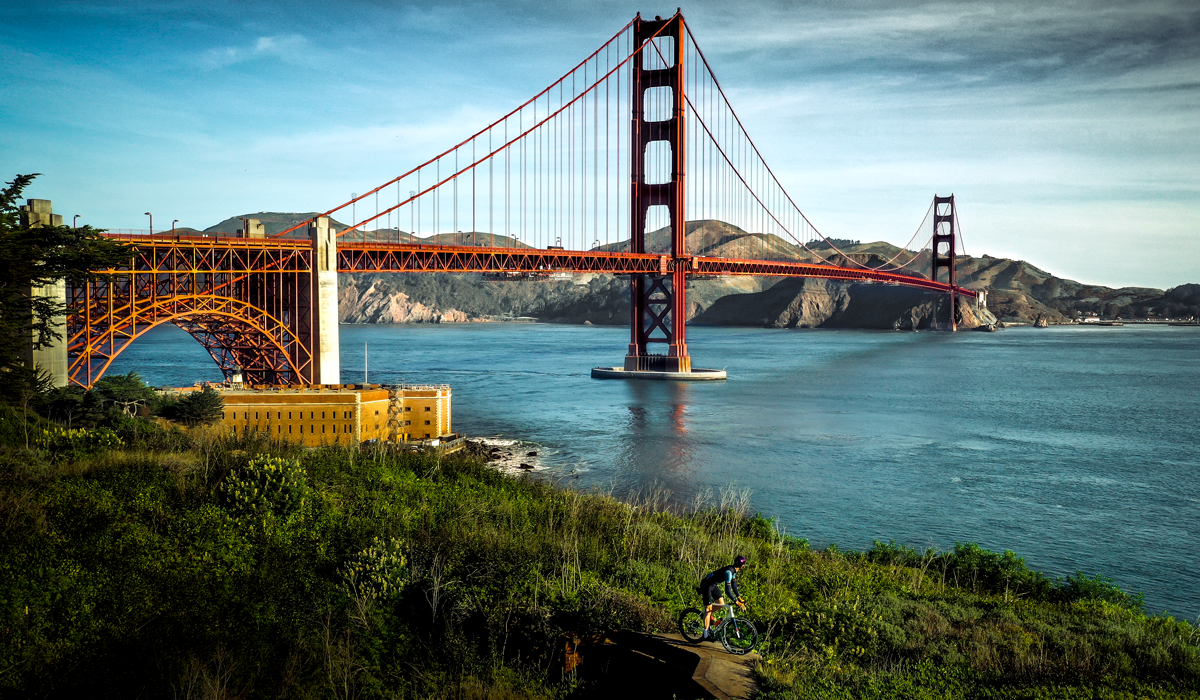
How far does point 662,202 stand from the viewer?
232 ft

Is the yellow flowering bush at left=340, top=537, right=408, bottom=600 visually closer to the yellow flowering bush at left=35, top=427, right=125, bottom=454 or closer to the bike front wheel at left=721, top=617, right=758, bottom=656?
the bike front wheel at left=721, top=617, right=758, bottom=656

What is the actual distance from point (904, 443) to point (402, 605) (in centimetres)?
3588

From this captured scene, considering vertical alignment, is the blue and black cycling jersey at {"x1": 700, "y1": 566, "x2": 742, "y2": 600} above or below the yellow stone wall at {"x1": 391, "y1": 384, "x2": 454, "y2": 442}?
above

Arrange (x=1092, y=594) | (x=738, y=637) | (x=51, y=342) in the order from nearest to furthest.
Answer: (x=738, y=637) → (x=1092, y=594) → (x=51, y=342)

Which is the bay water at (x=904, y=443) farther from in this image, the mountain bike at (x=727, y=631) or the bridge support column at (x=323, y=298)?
the mountain bike at (x=727, y=631)

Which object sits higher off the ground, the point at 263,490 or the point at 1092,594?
the point at 263,490

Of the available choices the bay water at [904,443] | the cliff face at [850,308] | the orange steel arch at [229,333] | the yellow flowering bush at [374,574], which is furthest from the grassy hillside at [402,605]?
the cliff face at [850,308]

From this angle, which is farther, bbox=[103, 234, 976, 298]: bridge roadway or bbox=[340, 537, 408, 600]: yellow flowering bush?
bbox=[103, 234, 976, 298]: bridge roadway

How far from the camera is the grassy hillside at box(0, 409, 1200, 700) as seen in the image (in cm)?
952

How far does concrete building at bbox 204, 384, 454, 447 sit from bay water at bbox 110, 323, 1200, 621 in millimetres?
5688

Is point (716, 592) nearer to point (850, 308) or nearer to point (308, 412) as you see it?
point (308, 412)

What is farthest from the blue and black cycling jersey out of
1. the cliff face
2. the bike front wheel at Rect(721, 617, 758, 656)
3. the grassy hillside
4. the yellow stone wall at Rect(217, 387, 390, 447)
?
the cliff face

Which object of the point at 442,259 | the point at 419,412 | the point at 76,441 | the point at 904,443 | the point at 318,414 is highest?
the point at 442,259

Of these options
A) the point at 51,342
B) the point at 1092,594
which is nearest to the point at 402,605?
the point at 1092,594
